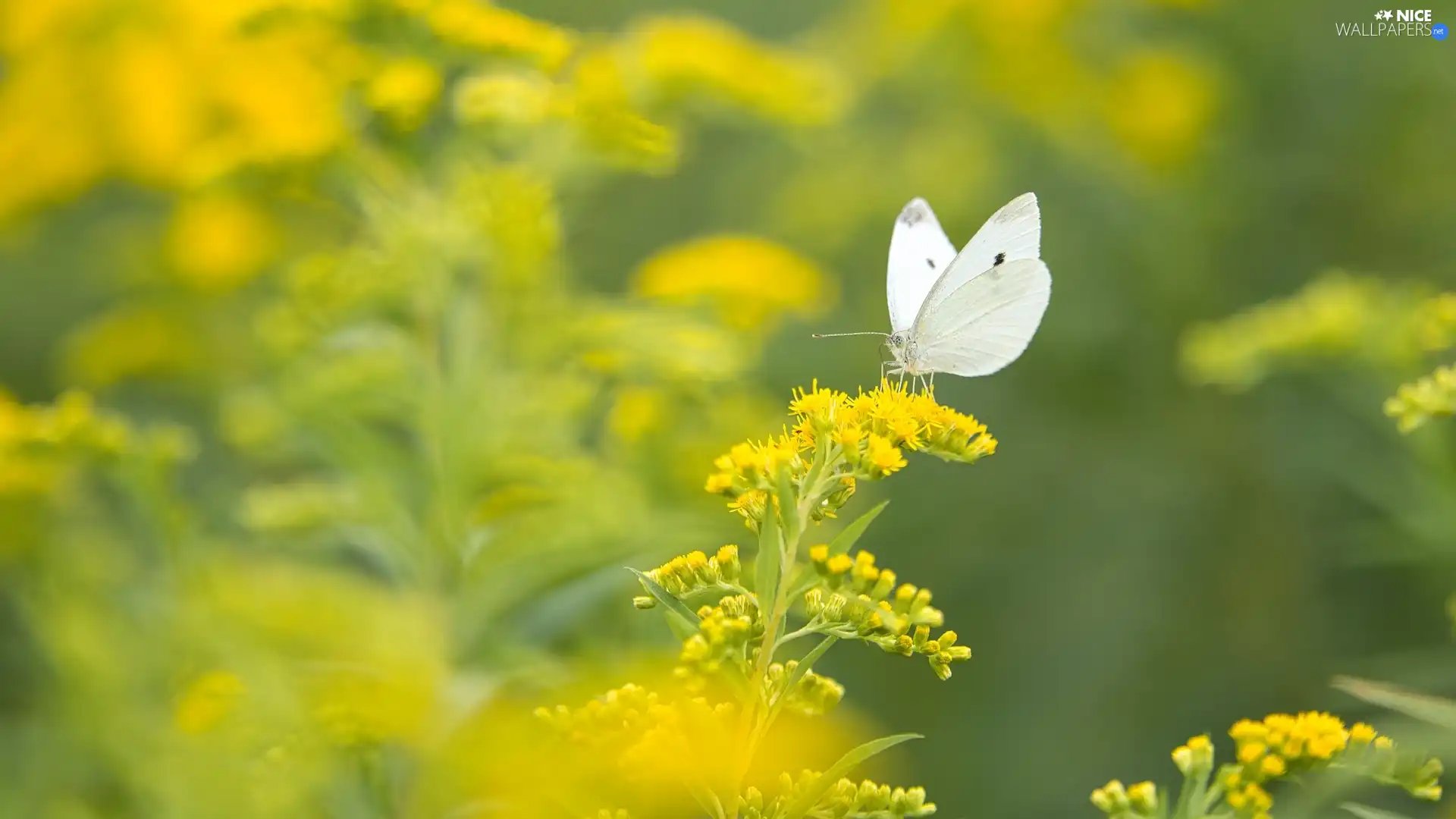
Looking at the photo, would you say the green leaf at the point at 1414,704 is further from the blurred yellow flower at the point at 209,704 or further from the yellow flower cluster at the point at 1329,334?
the blurred yellow flower at the point at 209,704

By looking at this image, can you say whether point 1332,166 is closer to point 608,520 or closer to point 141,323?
point 608,520

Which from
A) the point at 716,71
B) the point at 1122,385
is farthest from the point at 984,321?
the point at 1122,385

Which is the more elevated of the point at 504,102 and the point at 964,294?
the point at 504,102

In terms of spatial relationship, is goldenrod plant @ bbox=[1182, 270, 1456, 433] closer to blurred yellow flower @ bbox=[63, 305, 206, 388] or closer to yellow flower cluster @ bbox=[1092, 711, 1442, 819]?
yellow flower cluster @ bbox=[1092, 711, 1442, 819]

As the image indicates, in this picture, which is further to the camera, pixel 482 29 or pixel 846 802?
pixel 482 29

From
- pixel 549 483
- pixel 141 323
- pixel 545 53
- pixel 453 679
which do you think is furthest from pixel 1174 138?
pixel 141 323

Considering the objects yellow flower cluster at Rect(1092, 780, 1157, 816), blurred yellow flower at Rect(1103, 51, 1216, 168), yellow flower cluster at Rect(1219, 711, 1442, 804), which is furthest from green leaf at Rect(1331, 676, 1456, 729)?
blurred yellow flower at Rect(1103, 51, 1216, 168)

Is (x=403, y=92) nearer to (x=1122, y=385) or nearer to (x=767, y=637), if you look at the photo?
(x=767, y=637)
